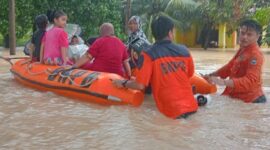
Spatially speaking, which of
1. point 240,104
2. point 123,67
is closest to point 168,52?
point 240,104

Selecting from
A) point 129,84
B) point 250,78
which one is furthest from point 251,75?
point 129,84

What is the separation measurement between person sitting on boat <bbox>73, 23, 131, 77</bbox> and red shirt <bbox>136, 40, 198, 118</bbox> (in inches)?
75.5

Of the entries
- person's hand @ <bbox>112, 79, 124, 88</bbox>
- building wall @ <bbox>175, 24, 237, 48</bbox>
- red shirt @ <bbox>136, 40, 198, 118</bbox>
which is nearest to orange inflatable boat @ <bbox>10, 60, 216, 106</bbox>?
person's hand @ <bbox>112, 79, 124, 88</bbox>

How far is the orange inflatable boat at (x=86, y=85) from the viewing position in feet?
18.5

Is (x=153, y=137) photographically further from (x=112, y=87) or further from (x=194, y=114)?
(x=112, y=87)

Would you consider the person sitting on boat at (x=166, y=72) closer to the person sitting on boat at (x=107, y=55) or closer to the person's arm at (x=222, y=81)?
the person's arm at (x=222, y=81)

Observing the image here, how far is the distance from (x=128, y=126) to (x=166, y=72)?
2.16 feet

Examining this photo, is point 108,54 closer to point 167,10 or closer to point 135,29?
point 135,29

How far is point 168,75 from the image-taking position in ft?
15.4

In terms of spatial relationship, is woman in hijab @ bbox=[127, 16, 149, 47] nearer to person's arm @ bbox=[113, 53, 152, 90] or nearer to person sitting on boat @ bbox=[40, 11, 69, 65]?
person sitting on boat @ bbox=[40, 11, 69, 65]

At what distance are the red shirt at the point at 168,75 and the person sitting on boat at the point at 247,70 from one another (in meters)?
0.70

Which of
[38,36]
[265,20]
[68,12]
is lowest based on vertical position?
[38,36]

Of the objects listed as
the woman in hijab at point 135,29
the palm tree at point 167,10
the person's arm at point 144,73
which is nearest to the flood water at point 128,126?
the person's arm at point 144,73

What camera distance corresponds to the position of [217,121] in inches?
199
